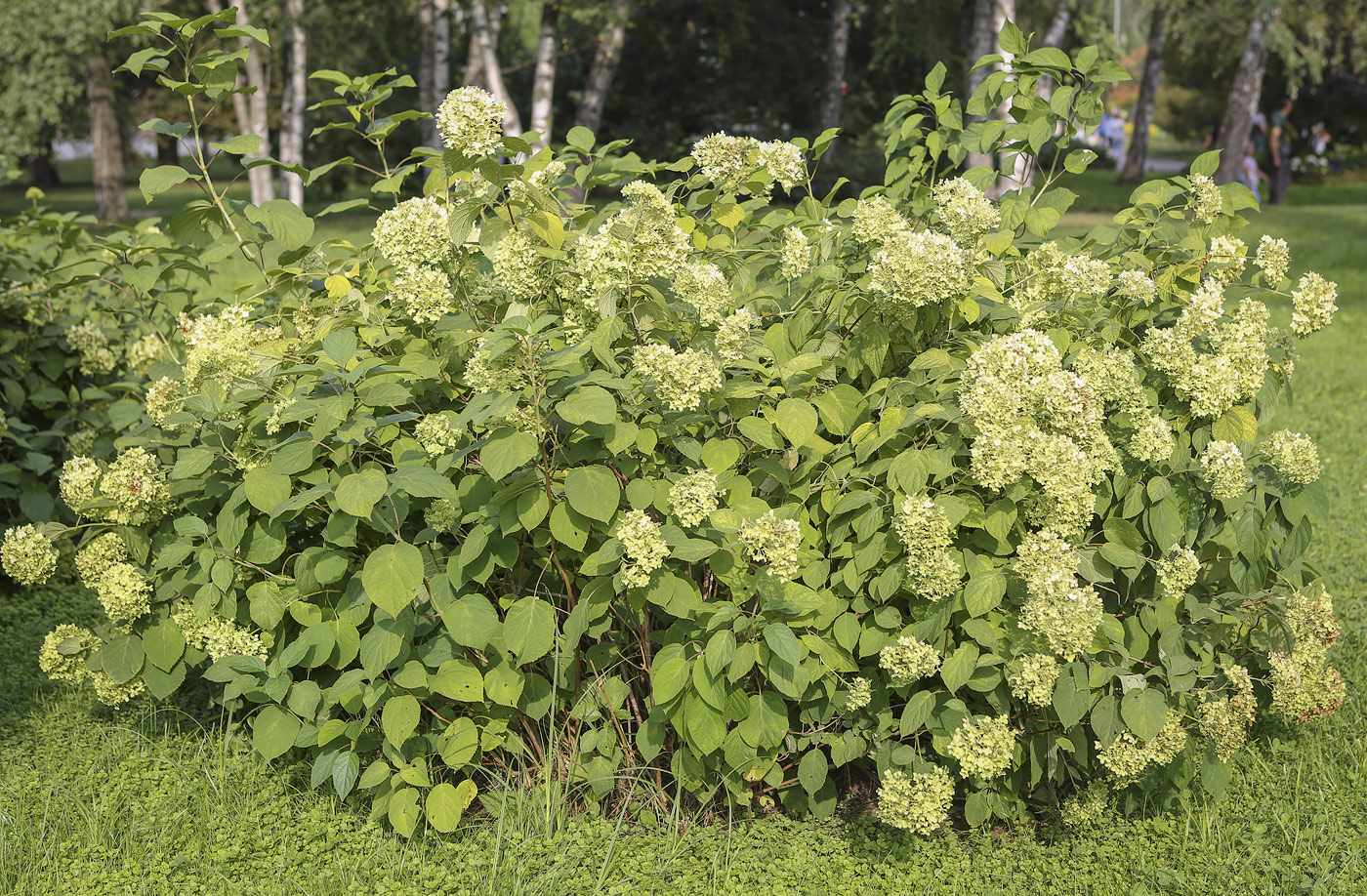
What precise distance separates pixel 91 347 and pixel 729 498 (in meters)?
3.29

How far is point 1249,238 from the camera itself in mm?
14750

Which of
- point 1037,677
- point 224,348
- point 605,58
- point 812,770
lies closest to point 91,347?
point 224,348

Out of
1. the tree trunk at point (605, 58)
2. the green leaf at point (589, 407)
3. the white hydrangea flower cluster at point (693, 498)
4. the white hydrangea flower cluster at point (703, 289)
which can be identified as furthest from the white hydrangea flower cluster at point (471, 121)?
the tree trunk at point (605, 58)

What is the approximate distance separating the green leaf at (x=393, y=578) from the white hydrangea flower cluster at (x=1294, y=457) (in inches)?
79.9

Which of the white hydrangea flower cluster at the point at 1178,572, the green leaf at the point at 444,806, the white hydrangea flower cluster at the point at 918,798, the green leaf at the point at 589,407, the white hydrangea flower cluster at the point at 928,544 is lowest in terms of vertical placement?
the green leaf at the point at 444,806

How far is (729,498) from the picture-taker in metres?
2.48

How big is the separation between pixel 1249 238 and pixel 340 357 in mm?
15200

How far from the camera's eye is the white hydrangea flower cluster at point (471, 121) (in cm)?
237

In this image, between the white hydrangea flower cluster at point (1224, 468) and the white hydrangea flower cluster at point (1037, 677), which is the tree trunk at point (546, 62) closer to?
the white hydrangea flower cluster at point (1224, 468)

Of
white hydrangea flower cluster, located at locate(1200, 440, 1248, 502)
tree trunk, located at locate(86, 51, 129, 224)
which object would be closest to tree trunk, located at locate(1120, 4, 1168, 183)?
tree trunk, located at locate(86, 51, 129, 224)

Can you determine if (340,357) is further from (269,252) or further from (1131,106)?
(1131,106)

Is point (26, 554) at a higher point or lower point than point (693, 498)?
lower

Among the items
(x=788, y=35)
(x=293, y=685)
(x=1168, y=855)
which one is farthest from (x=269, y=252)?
(x=788, y=35)

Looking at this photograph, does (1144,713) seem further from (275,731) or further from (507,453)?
(275,731)
